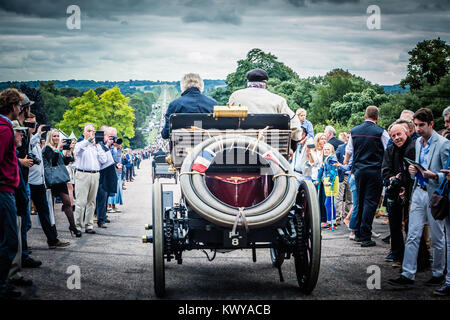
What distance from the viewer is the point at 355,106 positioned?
68500 mm

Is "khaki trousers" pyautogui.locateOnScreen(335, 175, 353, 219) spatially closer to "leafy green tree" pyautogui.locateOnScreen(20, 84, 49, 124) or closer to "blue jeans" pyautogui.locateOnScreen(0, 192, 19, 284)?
"blue jeans" pyautogui.locateOnScreen(0, 192, 19, 284)

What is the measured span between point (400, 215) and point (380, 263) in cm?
89

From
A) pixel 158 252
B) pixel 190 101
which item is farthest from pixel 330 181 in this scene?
pixel 158 252

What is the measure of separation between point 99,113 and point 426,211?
7534cm

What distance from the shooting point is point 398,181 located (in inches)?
297

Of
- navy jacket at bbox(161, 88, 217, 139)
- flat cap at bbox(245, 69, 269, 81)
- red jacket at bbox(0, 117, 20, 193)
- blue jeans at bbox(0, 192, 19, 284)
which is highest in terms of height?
flat cap at bbox(245, 69, 269, 81)

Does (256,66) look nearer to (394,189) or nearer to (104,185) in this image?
(104,185)

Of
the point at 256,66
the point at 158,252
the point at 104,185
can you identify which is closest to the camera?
the point at 158,252

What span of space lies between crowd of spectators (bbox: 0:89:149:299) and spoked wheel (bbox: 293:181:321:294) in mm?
3162

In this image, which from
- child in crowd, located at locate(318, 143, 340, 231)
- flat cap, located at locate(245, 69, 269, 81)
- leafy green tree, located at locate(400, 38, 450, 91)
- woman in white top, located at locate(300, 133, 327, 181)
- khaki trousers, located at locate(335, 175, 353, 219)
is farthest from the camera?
leafy green tree, located at locate(400, 38, 450, 91)

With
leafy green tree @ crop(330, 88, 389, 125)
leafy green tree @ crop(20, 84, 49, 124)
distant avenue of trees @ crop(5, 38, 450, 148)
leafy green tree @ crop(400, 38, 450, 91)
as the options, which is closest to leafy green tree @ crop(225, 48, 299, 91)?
distant avenue of trees @ crop(5, 38, 450, 148)

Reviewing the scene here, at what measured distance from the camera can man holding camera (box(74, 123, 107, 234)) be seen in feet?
35.6

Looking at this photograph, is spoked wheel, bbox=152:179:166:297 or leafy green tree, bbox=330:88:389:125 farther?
leafy green tree, bbox=330:88:389:125

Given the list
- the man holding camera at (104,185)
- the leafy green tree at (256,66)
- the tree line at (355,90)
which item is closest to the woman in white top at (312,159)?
the man holding camera at (104,185)
